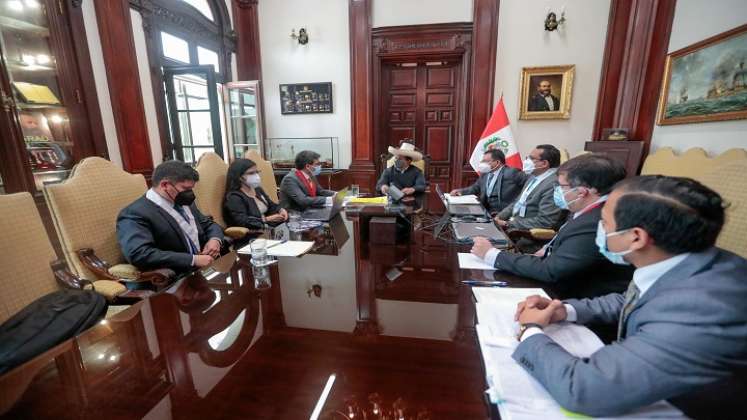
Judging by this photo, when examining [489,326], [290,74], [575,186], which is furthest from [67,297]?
[290,74]

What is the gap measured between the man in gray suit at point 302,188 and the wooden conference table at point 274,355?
4.89ft

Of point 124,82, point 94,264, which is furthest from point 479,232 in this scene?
point 124,82

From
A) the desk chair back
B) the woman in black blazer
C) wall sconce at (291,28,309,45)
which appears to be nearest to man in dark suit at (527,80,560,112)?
wall sconce at (291,28,309,45)

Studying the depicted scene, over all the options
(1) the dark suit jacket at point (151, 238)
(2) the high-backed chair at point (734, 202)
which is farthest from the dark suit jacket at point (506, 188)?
(1) the dark suit jacket at point (151, 238)

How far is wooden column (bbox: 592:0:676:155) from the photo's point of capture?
349 cm

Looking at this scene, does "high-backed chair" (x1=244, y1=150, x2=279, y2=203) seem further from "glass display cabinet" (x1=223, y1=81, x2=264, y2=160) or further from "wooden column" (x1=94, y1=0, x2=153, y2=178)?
"glass display cabinet" (x1=223, y1=81, x2=264, y2=160)

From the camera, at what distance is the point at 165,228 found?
5.28ft

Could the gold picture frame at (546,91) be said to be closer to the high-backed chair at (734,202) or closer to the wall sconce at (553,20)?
the wall sconce at (553,20)

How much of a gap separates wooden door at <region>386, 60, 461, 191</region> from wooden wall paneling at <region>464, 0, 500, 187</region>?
1.00ft

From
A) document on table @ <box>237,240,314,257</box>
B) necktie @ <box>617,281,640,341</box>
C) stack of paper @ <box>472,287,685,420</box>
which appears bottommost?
document on table @ <box>237,240,314,257</box>

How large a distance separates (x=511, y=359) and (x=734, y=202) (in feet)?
6.58

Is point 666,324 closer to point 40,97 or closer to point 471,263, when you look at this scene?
point 471,263

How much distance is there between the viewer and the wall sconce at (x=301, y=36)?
4.67 metres

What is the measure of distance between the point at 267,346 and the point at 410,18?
4.74m
